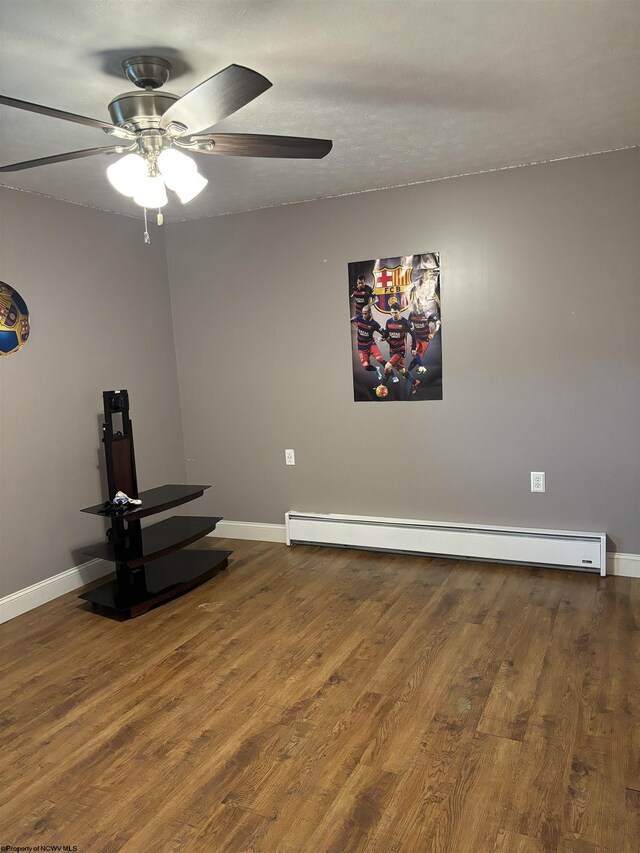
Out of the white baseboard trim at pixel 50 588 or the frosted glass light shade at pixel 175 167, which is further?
the white baseboard trim at pixel 50 588

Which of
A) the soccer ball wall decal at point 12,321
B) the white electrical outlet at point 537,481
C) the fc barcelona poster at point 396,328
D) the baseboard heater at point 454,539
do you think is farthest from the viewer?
the fc barcelona poster at point 396,328

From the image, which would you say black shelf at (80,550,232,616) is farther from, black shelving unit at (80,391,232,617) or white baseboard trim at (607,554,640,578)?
white baseboard trim at (607,554,640,578)

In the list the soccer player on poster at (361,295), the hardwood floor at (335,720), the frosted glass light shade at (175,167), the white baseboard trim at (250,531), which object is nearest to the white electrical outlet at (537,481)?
the hardwood floor at (335,720)

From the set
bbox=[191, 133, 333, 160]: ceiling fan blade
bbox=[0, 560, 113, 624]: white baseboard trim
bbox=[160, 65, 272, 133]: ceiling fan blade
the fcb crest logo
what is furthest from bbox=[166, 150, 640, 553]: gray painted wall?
bbox=[160, 65, 272, 133]: ceiling fan blade

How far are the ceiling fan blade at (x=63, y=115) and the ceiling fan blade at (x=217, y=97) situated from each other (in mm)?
168

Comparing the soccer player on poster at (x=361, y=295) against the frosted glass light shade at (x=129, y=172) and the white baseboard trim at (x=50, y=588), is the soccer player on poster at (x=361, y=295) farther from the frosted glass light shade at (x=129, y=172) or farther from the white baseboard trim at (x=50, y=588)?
the white baseboard trim at (x=50, y=588)

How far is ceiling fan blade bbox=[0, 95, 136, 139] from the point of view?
163cm

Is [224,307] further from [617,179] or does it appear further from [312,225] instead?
[617,179]

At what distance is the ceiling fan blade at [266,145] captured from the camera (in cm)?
197

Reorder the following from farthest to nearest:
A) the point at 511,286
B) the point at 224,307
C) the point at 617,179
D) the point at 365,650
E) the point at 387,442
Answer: the point at 224,307, the point at 387,442, the point at 511,286, the point at 617,179, the point at 365,650

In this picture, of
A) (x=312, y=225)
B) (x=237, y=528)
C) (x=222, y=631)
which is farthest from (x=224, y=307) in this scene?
(x=222, y=631)

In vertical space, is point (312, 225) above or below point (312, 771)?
above

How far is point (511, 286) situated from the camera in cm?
366

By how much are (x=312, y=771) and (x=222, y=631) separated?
116cm
